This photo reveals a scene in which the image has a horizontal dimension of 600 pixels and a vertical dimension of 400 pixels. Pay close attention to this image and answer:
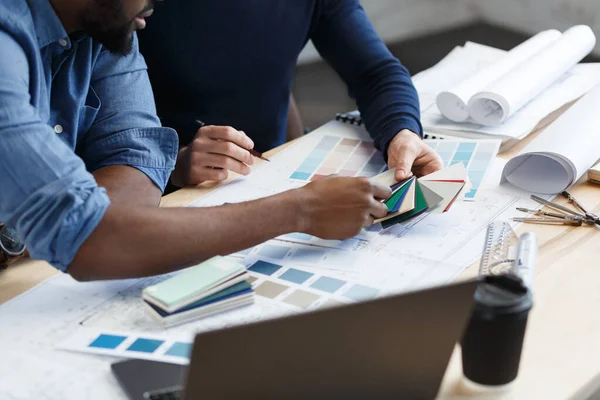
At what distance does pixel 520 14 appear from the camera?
14.1 ft

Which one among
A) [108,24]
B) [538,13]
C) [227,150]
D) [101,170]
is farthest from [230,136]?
[538,13]

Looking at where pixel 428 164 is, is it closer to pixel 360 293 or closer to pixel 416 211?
pixel 416 211

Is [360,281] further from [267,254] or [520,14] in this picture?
[520,14]

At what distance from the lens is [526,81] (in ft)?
6.36

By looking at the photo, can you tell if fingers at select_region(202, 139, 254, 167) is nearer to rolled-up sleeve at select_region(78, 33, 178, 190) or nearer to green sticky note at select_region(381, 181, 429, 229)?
rolled-up sleeve at select_region(78, 33, 178, 190)

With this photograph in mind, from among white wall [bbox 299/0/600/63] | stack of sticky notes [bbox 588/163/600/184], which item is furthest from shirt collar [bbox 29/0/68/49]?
white wall [bbox 299/0/600/63]

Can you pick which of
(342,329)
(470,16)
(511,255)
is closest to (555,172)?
(511,255)

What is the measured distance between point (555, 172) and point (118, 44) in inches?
35.8

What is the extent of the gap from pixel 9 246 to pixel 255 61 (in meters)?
0.89

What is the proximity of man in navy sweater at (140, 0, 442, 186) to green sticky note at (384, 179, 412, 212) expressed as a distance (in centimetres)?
34

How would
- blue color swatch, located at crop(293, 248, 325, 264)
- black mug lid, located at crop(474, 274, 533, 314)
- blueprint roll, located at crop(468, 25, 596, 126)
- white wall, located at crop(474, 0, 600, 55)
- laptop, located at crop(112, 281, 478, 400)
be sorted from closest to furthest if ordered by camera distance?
laptop, located at crop(112, 281, 478, 400), black mug lid, located at crop(474, 274, 533, 314), blue color swatch, located at crop(293, 248, 325, 264), blueprint roll, located at crop(468, 25, 596, 126), white wall, located at crop(474, 0, 600, 55)

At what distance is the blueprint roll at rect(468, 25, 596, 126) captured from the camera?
1.87 meters

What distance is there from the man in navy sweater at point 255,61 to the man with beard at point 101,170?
12.0 inches

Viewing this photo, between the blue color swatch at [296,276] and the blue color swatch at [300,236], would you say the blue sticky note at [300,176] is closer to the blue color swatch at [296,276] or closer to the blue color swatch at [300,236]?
the blue color swatch at [300,236]
